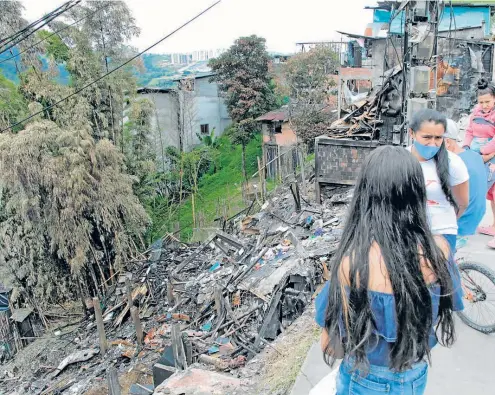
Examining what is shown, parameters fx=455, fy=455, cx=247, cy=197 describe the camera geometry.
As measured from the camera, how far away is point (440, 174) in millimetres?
3033

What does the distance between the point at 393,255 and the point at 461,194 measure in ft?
5.73

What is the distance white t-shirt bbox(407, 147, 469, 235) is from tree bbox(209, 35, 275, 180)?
19.2 m

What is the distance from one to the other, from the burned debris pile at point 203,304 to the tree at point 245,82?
10031mm

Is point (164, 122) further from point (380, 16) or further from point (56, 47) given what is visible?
point (380, 16)

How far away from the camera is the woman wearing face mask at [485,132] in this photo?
437cm

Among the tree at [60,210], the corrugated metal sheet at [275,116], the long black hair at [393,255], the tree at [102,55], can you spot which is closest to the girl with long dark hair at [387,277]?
the long black hair at [393,255]

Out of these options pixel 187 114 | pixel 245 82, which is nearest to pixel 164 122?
pixel 187 114

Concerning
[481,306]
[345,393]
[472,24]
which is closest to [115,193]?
[481,306]

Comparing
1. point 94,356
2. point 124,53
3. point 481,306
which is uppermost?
point 124,53

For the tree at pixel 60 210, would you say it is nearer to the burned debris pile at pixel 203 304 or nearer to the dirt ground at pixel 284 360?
the burned debris pile at pixel 203 304

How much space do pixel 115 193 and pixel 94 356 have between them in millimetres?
4620

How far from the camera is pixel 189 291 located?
407 inches

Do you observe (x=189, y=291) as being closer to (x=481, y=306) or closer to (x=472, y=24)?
(x=481, y=306)

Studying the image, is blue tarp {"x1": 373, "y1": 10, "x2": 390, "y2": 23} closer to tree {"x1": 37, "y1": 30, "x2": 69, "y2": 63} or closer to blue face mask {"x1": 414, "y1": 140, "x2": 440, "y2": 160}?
tree {"x1": 37, "y1": 30, "x2": 69, "y2": 63}
